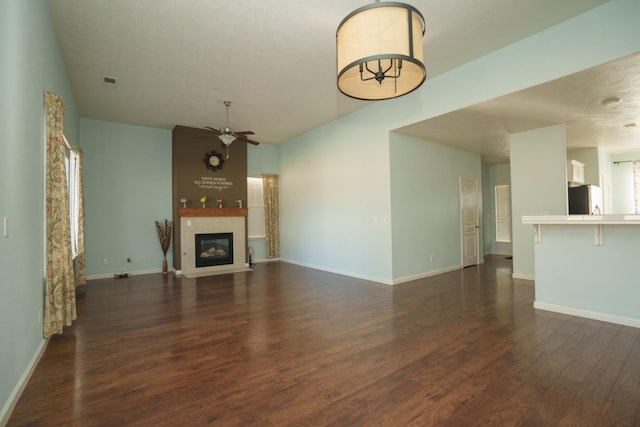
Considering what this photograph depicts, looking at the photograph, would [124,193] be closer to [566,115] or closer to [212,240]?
[212,240]

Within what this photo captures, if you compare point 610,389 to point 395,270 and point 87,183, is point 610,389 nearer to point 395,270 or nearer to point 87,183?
point 395,270

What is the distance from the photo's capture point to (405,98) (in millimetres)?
5246

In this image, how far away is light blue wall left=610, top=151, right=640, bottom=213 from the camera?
8.05 meters

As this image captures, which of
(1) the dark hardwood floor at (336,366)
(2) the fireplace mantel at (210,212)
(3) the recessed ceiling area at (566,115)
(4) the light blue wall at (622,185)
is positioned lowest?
(1) the dark hardwood floor at (336,366)

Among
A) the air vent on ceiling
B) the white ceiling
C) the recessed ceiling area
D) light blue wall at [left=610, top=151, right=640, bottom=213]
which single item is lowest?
light blue wall at [left=610, top=151, right=640, bottom=213]

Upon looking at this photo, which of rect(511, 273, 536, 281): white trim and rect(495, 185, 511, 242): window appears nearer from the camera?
rect(511, 273, 536, 281): white trim

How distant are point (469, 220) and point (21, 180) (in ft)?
25.8

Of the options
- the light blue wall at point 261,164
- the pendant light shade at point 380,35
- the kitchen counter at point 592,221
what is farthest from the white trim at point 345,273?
the pendant light shade at point 380,35

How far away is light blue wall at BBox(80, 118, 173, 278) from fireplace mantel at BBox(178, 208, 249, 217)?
78 centimetres

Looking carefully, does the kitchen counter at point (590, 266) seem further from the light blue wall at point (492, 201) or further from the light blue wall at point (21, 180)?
the light blue wall at point (492, 201)

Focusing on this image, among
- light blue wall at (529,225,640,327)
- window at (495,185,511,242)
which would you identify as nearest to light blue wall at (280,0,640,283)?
light blue wall at (529,225,640,327)

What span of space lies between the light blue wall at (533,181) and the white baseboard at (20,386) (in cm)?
700

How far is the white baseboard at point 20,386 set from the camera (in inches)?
76.9

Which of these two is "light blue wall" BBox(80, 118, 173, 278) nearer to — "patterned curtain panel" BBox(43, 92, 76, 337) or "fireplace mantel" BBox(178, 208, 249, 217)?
"fireplace mantel" BBox(178, 208, 249, 217)
